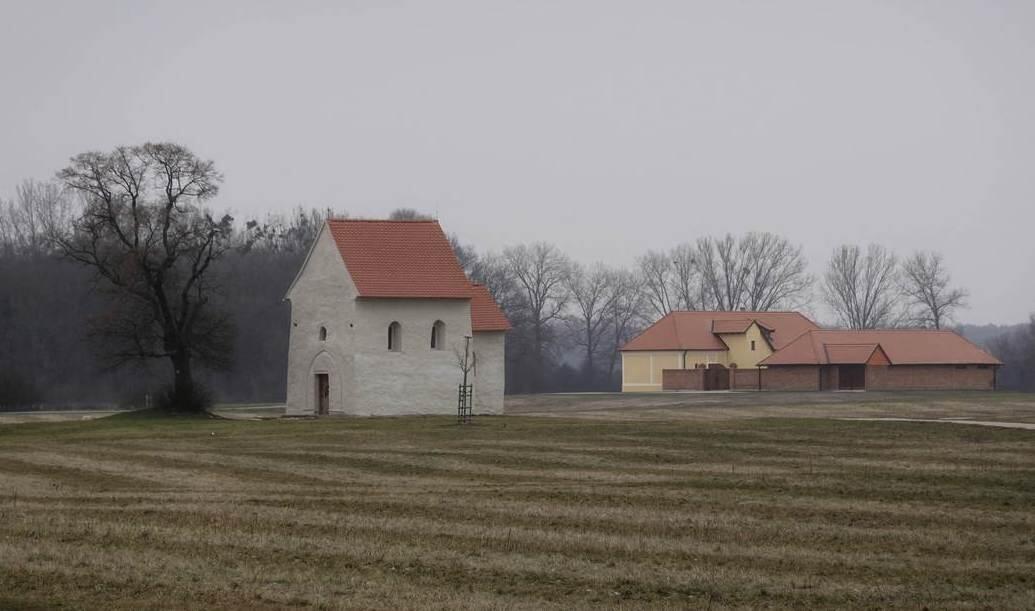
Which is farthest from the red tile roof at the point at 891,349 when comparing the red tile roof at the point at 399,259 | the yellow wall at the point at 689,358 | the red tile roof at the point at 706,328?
the red tile roof at the point at 399,259

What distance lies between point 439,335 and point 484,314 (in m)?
4.08

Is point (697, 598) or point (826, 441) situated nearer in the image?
point (697, 598)

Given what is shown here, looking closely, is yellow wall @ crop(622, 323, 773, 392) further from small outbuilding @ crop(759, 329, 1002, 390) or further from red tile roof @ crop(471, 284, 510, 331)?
red tile roof @ crop(471, 284, 510, 331)

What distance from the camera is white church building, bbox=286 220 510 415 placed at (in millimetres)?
58094

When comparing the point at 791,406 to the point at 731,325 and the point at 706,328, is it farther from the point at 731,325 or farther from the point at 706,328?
the point at 706,328

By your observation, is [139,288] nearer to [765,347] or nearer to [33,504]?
[33,504]

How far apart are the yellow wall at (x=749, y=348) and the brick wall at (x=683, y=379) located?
165 inches

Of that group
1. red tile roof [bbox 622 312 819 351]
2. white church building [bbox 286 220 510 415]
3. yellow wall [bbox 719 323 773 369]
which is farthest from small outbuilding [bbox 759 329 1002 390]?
white church building [bbox 286 220 510 415]

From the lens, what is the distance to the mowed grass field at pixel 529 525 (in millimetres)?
15547

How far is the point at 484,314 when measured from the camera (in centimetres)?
6334

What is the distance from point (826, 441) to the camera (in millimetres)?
36406

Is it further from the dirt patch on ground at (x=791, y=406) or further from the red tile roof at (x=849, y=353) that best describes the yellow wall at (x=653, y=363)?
the dirt patch on ground at (x=791, y=406)

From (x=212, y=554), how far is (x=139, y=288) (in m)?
41.8

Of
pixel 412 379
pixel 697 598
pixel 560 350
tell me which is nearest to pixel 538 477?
pixel 697 598
